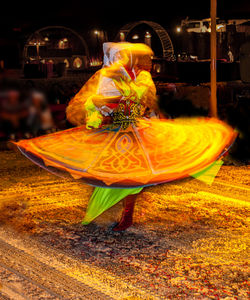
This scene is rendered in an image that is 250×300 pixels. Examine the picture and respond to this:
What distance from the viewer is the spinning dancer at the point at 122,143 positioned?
150 inches

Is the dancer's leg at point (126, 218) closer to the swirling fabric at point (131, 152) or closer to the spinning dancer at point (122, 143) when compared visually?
the spinning dancer at point (122, 143)

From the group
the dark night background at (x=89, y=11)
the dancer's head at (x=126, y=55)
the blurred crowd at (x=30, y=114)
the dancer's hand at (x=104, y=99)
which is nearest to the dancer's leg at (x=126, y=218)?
the dancer's hand at (x=104, y=99)

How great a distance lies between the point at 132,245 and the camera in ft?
12.8

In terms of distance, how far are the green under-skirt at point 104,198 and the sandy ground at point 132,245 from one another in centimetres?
19

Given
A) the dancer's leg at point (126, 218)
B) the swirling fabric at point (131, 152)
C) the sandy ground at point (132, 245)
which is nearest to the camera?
the sandy ground at point (132, 245)

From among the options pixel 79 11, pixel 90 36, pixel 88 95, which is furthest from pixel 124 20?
pixel 90 36

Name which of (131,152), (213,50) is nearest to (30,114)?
(213,50)

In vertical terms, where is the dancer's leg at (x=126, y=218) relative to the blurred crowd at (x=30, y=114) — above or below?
below

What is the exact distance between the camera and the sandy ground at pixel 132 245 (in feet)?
10.4

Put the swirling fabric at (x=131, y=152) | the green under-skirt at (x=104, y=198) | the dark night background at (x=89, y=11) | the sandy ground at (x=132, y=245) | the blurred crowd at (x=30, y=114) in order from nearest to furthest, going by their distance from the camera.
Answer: the sandy ground at (x=132, y=245) < the swirling fabric at (x=131, y=152) < the green under-skirt at (x=104, y=198) < the blurred crowd at (x=30, y=114) < the dark night background at (x=89, y=11)

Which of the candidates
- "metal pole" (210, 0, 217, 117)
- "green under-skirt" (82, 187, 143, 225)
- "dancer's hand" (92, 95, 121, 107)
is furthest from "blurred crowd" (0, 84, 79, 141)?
"dancer's hand" (92, 95, 121, 107)

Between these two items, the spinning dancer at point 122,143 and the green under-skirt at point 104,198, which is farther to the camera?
the green under-skirt at point 104,198

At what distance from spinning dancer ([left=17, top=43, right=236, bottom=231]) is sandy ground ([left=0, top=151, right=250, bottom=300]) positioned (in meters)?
0.38

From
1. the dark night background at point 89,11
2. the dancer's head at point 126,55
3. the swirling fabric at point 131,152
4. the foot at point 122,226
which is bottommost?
the foot at point 122,226
